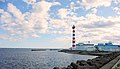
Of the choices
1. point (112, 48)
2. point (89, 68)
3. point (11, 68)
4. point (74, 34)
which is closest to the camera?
point (89, 68)

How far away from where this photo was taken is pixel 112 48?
134 meters

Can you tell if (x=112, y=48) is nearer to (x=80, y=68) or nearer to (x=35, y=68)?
(x=35, y=68)

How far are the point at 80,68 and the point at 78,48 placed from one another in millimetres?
111486

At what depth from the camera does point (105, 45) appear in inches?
5340

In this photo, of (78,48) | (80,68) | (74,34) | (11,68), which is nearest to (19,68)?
(11,68)

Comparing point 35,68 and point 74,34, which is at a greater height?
point 74,34

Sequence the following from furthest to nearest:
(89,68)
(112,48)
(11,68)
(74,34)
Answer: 1. (112,48)
2. (74,34)
3. (11,68)
4. (89,68)

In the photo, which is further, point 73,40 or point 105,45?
point 105,45

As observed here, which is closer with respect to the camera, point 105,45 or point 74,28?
point 74,28

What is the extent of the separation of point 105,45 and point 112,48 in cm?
459

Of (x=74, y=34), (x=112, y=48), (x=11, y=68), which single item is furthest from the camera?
(x=112, y=48)

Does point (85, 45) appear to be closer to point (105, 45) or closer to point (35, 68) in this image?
point (105, 45)

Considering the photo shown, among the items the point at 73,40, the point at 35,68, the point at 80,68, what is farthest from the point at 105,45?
the point at 80,68

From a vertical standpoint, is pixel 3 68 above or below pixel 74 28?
below
